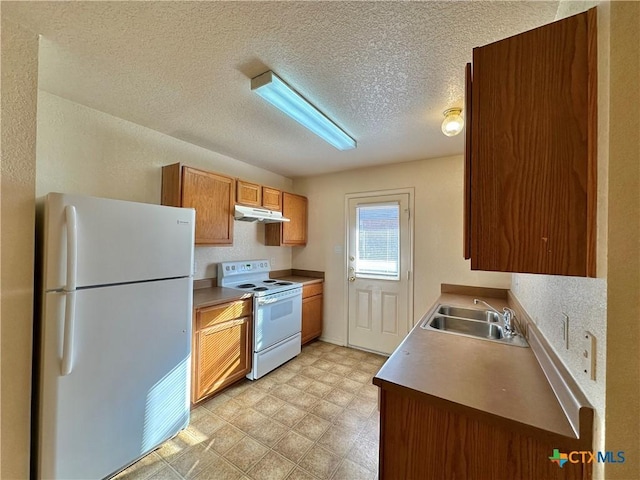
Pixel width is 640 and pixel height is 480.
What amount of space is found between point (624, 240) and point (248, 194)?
2829 millimetres

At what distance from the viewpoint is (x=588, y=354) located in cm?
74

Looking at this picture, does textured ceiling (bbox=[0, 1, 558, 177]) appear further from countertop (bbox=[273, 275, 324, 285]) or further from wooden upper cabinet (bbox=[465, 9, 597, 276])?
countertop (bbox=[273, 275, 324, 285])

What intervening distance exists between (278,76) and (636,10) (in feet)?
4.69

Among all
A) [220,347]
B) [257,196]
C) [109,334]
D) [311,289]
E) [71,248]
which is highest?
[257,196]

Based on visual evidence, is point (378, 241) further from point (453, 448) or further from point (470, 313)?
point (453, 448)

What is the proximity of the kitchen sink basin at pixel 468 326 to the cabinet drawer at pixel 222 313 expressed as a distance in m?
1.70

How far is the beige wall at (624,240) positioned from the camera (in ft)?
2.01

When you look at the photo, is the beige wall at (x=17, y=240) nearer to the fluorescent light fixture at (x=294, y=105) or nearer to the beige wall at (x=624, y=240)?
the fluorescent light fixture at (x=294, y=105)

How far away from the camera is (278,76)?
4.96ft

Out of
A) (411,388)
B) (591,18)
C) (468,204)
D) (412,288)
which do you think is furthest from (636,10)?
(412,288)

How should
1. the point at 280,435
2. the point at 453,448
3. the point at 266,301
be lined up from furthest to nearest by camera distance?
the point at 266,301 < the point at 280,435 < the point at 453,448

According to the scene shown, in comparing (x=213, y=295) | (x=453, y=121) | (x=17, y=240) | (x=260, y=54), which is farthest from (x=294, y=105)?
(x=213, y=295)

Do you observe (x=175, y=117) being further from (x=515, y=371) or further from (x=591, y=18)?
(x=515, y=371)

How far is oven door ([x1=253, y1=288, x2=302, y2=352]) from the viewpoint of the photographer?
2.58 metres
